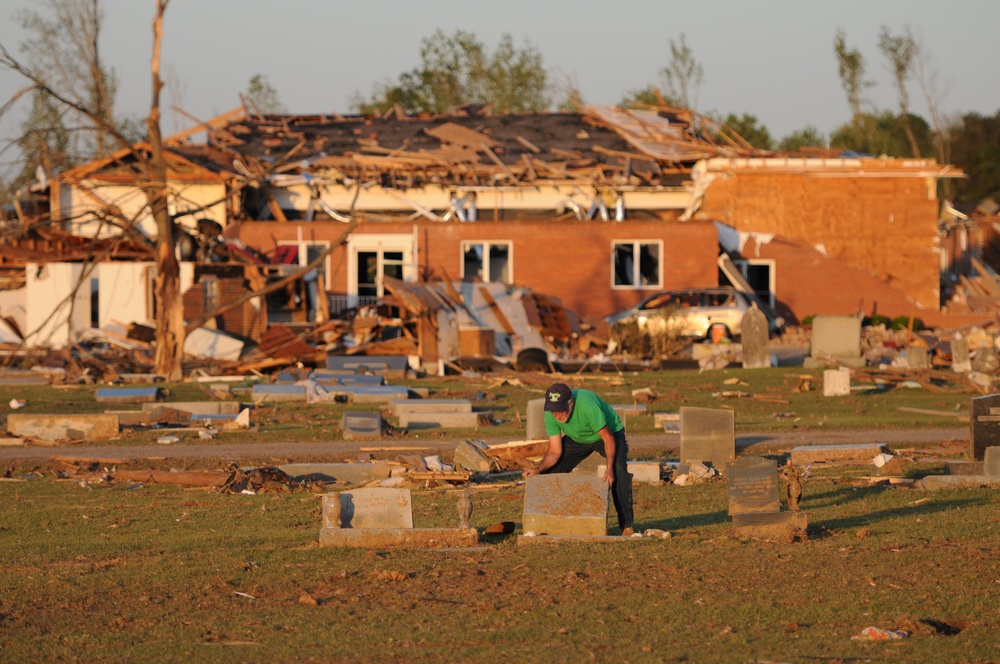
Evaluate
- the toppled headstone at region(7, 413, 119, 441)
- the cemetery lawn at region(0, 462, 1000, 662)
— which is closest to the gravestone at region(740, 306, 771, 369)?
the toppled headstone at region(7, 413, 119, 441)

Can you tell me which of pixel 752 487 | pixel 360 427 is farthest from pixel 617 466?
pixel 360 427

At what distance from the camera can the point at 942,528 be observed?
10.9 m

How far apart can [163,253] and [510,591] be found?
1859 centimetres

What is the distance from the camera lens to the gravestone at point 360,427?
18375 millimetres

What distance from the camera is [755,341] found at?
27.6m

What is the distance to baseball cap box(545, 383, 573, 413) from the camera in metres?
10.4

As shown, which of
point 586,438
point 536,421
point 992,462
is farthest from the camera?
point 536,421

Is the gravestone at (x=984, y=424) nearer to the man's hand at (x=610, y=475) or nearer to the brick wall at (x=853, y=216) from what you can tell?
the man's hand at (x=610, y=475)

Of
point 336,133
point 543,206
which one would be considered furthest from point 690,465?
point 336,133

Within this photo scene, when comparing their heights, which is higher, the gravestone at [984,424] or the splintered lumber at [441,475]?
the gravestone at [984,424]

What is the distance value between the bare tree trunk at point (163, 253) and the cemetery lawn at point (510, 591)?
14.0m

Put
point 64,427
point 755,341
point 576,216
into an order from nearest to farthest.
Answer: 1. point 64,427
2. point 755,341
3. point 576,216

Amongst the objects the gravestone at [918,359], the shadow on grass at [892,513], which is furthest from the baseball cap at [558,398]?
the gravestone at [918,359]

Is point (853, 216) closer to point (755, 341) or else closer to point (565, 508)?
point (755, 341)
